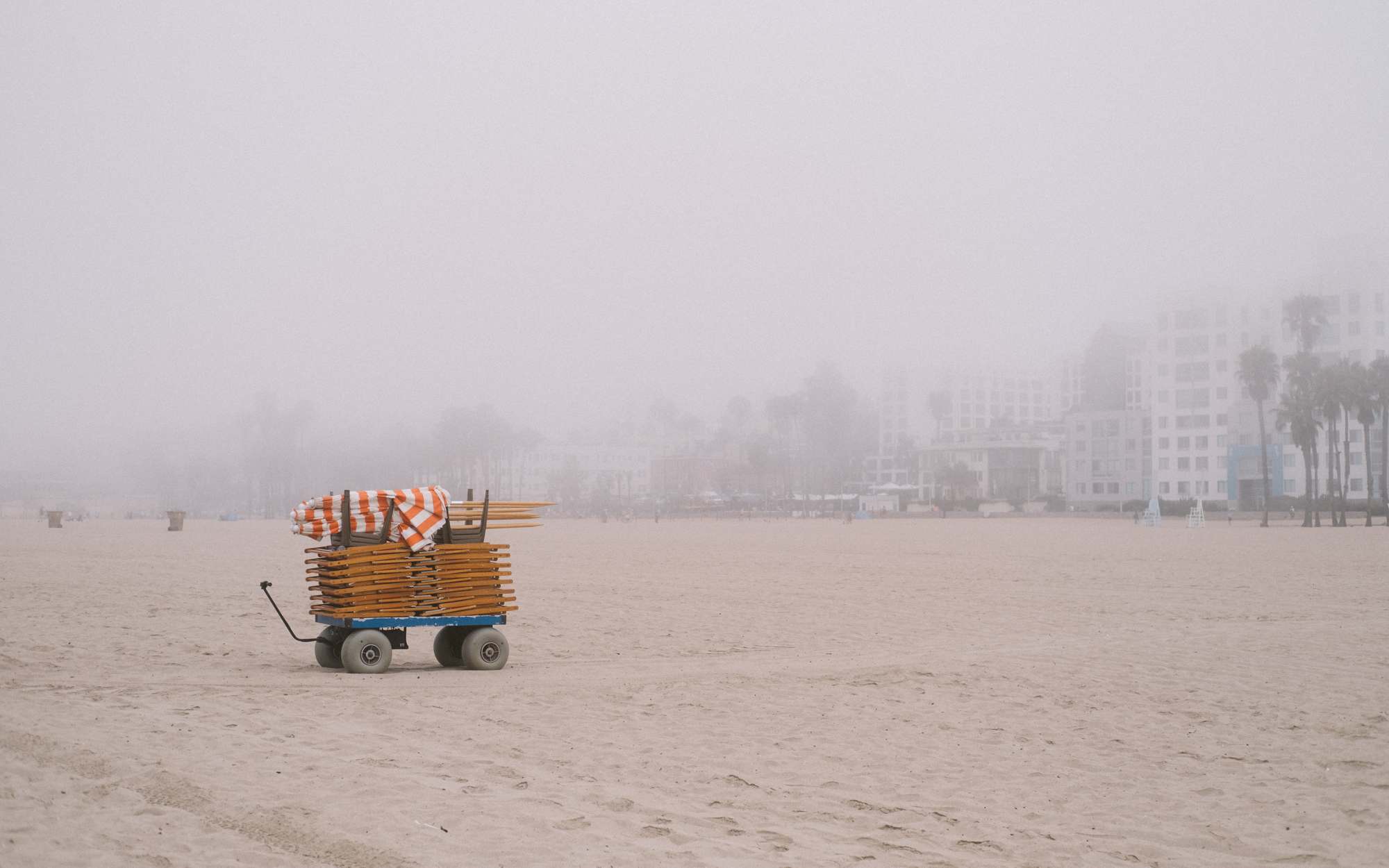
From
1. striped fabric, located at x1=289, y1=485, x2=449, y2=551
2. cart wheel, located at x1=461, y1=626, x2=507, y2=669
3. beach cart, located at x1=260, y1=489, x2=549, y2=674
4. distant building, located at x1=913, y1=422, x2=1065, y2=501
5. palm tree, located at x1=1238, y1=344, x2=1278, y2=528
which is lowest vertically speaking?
cart wheel, located at x1=461, y1=626, x2=507, y2=669

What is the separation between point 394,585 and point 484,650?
4.09 ft

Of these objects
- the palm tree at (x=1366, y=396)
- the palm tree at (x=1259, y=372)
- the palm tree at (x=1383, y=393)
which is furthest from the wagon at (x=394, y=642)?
the palm tree at (x=1259, y=372)

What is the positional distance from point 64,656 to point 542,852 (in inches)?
383

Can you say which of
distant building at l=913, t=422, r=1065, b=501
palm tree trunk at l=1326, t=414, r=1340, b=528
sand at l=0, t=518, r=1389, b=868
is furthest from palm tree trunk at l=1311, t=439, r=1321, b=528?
sand at l=0, t=518, r=1389, b=868

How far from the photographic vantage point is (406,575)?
1305cm

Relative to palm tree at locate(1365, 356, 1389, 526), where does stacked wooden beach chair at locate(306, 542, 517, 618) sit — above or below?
below

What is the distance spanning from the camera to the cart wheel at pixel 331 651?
43.7 feet

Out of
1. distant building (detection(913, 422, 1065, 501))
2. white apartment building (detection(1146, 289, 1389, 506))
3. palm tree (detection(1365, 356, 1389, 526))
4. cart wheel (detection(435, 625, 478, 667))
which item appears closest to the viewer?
cart wheel (detection(435, 625, 478, 667))

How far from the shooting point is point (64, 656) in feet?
45.6

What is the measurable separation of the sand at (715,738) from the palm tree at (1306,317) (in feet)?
339

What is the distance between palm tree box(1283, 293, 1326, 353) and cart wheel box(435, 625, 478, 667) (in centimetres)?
11565

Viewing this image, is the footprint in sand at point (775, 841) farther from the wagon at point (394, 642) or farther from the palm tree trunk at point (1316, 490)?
the palm tree trunk at point (1316, 490)

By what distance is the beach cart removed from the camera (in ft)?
42.2

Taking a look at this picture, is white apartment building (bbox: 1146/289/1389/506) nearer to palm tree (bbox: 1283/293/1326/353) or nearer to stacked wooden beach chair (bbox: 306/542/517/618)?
palm tree (bbox: 1283/293/1326/353)
